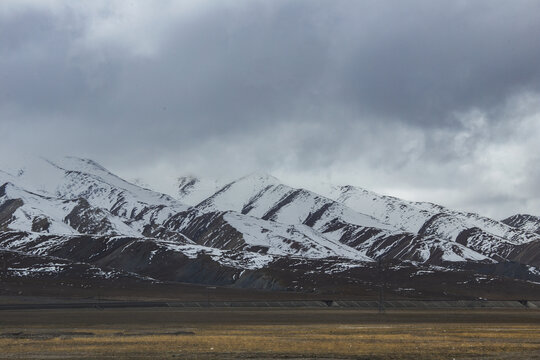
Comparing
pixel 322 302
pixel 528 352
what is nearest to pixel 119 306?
pixel 322 302

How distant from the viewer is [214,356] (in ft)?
145

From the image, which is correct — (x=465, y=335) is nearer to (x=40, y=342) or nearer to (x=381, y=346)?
(x=381, y=346)

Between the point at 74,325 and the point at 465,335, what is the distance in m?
42.8

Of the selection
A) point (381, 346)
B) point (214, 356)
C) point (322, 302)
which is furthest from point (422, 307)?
point (214, 356)

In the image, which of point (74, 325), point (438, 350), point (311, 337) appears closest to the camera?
point (438, 350)

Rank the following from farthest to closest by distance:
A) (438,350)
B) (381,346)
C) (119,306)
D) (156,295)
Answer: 1. (156,295)
2. (119,306)
3. (381,346)
4. (438,350)

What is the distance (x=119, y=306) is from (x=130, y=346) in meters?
79.6

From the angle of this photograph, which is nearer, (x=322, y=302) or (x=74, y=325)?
(x=74, y=325)

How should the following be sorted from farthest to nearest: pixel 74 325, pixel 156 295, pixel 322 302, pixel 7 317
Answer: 1. pixel 156 295
2. pixel 322 302
3. pixel 7 317
4. pixel 74 325

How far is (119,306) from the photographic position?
129 meters

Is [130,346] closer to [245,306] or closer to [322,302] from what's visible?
[245,306]

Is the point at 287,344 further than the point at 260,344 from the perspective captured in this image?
Yes

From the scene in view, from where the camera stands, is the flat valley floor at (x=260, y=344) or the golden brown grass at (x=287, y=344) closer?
the flat valley floor at (x=260, y=344)

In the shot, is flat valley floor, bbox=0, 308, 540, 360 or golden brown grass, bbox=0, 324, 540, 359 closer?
flat valley floor, bbox=0, 308, 540, 360
